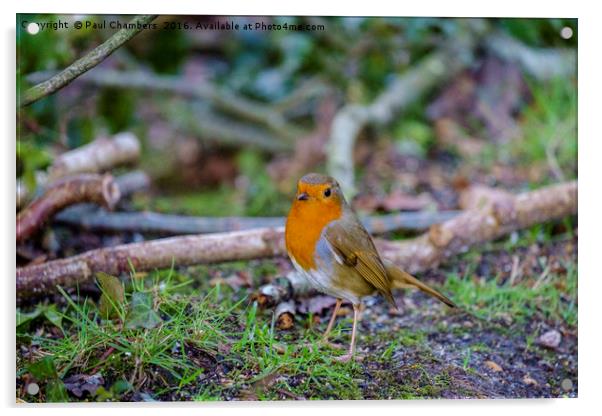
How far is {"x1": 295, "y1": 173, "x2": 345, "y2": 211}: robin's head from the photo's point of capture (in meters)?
2.91

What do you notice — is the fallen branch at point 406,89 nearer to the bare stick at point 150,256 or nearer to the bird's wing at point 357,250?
the bare stick at point 150,256

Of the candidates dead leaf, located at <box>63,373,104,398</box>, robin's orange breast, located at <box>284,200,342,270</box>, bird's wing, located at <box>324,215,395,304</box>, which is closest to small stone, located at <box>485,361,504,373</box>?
bird's wing, located at <box>324,215,395,304</box>

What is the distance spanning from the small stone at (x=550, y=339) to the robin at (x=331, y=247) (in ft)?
2.55

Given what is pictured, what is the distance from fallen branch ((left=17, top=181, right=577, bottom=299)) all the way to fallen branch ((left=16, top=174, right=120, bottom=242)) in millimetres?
319

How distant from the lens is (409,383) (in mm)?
3016

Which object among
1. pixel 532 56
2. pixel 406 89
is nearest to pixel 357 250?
pixel 406 89

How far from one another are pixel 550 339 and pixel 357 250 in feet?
3.30

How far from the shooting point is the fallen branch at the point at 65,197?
3.39m

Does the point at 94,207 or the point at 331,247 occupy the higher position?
the point at 94,207

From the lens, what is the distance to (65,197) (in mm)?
3461

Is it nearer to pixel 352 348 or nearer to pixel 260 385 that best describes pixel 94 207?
pixel 260 385

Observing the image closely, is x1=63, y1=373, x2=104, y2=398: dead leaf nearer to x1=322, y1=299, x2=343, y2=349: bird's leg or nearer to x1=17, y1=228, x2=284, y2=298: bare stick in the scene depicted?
x1=17, y1=228, x2=284, y2=298: bare stick
